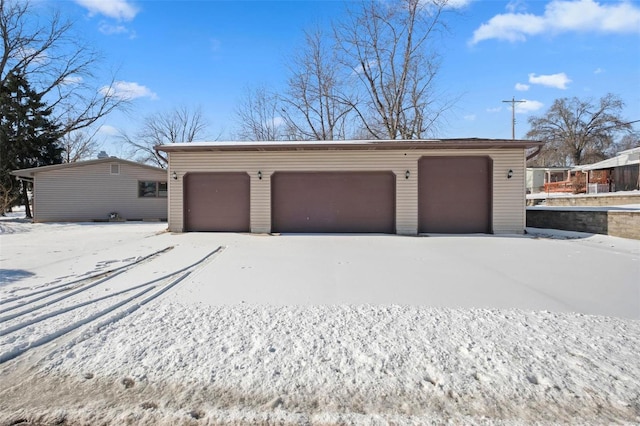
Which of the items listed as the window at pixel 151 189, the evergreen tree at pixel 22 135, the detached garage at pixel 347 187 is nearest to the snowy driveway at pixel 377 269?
the detached garage at pixel 347 187

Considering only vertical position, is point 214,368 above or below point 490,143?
below

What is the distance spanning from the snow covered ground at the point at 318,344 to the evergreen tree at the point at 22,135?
682 inches

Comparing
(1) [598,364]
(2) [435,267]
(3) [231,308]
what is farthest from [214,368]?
(2) [435,267]

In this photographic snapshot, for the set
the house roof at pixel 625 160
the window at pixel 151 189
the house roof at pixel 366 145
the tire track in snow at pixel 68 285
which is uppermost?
the house roof at pixel 625 160

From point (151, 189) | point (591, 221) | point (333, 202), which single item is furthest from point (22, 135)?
point (591, 221)

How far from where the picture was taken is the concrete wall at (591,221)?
8.41m

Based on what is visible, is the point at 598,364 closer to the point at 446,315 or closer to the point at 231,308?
the point at 446,315

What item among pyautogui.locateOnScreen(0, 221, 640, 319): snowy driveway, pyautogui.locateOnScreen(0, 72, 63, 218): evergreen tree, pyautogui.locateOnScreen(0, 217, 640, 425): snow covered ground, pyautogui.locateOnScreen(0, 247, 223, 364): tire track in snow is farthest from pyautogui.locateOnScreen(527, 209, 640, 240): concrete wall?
pyautogui.locateOnScreen(0, 72, 63, 218): evergreen tree

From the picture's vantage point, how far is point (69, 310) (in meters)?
3.48

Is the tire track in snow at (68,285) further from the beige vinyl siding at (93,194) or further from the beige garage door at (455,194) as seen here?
the beige vinyl siding at (93,194)

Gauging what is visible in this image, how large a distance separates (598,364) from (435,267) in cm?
317

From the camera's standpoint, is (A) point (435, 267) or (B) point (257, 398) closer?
(B) point (257, 398)

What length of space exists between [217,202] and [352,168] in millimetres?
4528

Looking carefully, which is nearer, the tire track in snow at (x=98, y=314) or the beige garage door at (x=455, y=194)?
the tire track in snow at (x=98, y=314)
